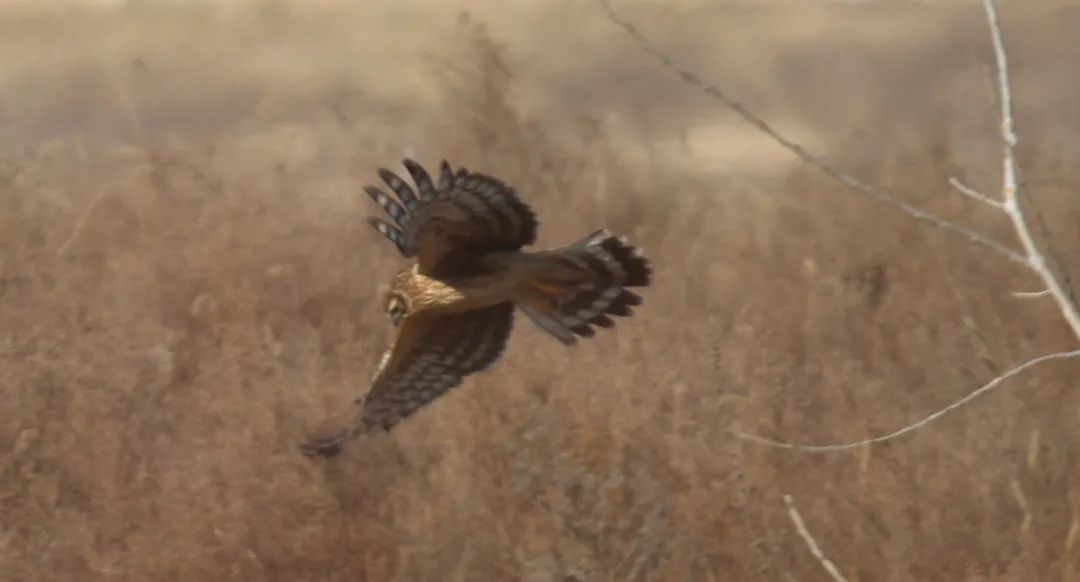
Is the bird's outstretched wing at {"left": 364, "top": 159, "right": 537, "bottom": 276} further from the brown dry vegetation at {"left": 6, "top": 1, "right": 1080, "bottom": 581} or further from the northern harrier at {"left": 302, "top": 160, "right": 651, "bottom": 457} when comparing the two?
the brown dry vegetation at {"left": 6, "top": 1, "right": 1080, "bottom": 581}

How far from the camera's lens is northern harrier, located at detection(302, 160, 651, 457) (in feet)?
3.01

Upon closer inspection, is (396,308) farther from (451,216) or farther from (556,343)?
(556,343)

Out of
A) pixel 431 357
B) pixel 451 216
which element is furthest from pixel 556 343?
pixel 451 216

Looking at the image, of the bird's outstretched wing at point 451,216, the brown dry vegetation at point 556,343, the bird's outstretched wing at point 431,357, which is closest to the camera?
the bird's outstretched wing at point 451,216

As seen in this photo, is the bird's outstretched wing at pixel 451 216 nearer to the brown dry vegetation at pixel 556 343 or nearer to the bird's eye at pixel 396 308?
the bird's eye at pixel 396 308

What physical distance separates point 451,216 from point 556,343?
55.5 inches

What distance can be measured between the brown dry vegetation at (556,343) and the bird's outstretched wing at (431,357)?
114 cm

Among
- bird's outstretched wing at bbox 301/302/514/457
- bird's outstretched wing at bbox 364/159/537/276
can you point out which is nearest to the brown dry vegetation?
bird's outstretched wing at bbox 301/302/514/457

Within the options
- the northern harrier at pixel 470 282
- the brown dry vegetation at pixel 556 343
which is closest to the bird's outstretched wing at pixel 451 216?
the northern harrier at pixel 470 282

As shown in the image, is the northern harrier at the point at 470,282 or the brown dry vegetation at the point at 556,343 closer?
the northern harrier at the point at 470,282

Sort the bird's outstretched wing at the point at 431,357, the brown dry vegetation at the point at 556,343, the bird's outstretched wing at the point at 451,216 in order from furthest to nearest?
the brown dry vegetation at the point at 556,343 → the bird's outstretched wing at the point at 431,357 → the bird's outstretched wing at the point at 451,216

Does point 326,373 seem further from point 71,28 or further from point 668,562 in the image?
point 71,28

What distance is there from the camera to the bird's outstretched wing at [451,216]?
907mm

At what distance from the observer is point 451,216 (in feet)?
3.04
